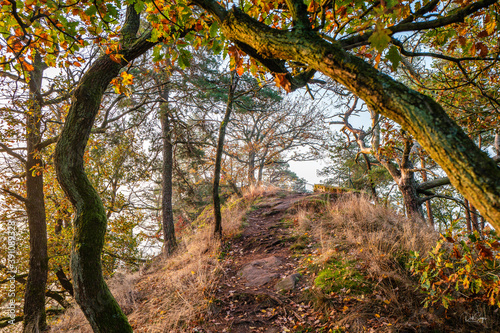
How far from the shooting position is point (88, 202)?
2.56 m

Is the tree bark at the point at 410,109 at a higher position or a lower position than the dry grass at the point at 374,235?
higher

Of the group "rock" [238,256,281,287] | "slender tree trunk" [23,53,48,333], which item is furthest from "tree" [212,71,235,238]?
"slender tree trunk" [23,53,48,333]

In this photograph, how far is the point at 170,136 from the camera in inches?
341

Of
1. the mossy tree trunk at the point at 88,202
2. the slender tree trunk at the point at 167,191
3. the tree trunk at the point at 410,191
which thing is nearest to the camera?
the mossy tree trunk at the point at 88,202

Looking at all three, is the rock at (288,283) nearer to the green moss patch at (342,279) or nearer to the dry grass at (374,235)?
the green moss patch at (342,279)

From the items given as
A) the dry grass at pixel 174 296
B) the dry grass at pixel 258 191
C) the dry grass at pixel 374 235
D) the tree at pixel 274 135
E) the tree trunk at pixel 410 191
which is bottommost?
the dry grass at pixel 174 296

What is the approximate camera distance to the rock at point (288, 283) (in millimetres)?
3701

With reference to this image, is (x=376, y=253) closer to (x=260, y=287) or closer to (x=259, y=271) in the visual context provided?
(x=260, y=287)

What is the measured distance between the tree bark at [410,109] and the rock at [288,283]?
10.8 ft

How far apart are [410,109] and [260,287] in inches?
147

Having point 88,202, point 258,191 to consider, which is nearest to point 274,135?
point 258,191

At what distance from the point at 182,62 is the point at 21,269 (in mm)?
10481

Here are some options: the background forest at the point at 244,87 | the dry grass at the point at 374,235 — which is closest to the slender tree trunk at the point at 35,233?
the background forest at the point at 244,87

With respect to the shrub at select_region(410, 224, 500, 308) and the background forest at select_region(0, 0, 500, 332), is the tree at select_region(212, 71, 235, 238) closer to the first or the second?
the background forest at select_region(0, 0, 500, 332)
